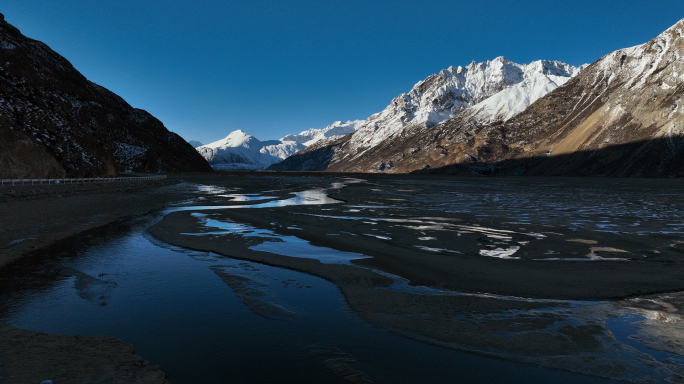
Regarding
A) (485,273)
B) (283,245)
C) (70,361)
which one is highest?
(70,361)

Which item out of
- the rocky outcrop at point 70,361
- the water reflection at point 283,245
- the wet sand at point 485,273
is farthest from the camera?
the water reflection at point 283,245

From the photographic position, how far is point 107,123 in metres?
141

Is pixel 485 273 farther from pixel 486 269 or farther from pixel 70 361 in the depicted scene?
pixel 70 361

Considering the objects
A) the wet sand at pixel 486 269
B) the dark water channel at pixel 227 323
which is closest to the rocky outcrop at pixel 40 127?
the wet sand at pixel 486 269

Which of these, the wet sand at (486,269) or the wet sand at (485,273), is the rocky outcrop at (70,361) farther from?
the wet sand at (485,273)

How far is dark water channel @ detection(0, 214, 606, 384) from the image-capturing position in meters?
5.35

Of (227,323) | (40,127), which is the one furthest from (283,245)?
(40,127)

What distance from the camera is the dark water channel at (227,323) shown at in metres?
5.35

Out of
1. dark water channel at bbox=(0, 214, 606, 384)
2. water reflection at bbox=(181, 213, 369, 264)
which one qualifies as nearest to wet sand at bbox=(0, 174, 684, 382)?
water reflection at bbox=(181, 213, 369, 264)

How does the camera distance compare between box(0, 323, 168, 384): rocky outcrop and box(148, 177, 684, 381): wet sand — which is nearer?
box(0, 323, 168, 384): rocky outcrop

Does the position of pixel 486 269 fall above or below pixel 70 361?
below

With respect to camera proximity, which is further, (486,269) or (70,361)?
(486,269)

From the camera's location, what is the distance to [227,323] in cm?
714

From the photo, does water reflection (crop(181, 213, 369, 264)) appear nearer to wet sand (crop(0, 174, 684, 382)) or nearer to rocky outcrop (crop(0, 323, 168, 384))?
wet sand (crop(0, 174, 684, 382))
